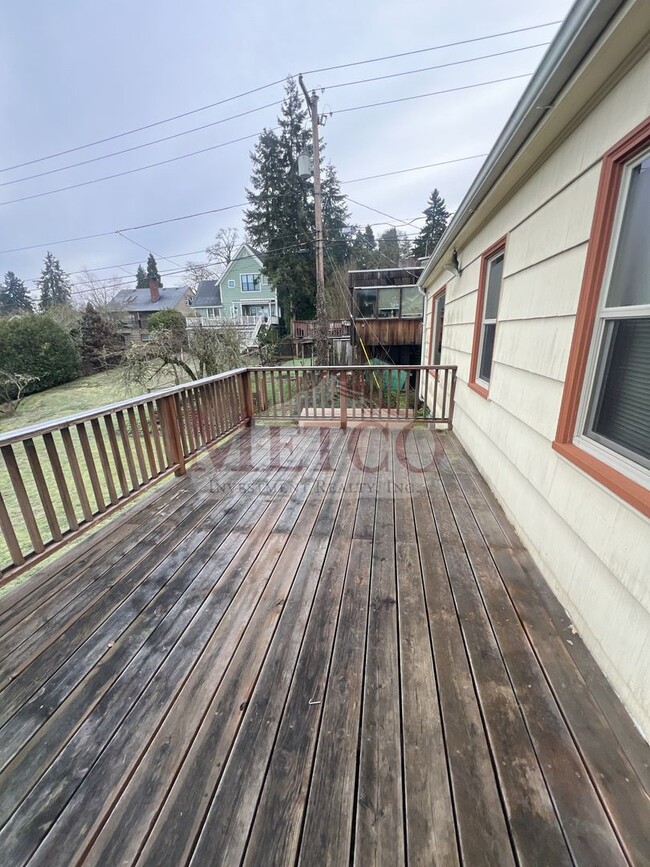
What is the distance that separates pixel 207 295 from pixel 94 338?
1624cm

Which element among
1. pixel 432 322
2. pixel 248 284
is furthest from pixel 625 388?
pixel 248 284

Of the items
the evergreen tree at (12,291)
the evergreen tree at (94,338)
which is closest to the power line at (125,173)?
the evergreen tree at (94,338)

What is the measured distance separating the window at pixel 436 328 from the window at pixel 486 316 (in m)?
2.41

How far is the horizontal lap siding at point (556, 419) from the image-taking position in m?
1.24

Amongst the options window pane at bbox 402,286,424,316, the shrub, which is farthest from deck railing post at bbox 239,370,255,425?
the shrub

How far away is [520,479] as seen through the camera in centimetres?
225

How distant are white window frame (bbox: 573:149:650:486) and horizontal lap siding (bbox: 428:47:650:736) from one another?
0.38 feet

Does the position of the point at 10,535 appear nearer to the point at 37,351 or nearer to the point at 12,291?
the point at 37,351

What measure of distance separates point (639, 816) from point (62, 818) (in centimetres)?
154

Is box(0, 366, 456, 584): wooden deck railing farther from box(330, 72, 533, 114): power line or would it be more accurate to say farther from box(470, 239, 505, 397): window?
box(330, 72, 533, 114): power line

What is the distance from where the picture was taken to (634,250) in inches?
53.3

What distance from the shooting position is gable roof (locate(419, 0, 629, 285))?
116cm

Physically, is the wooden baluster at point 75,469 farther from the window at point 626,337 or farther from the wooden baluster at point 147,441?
the window at point 626,337

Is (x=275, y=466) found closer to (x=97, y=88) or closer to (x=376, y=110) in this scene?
(x=376, y=110)
